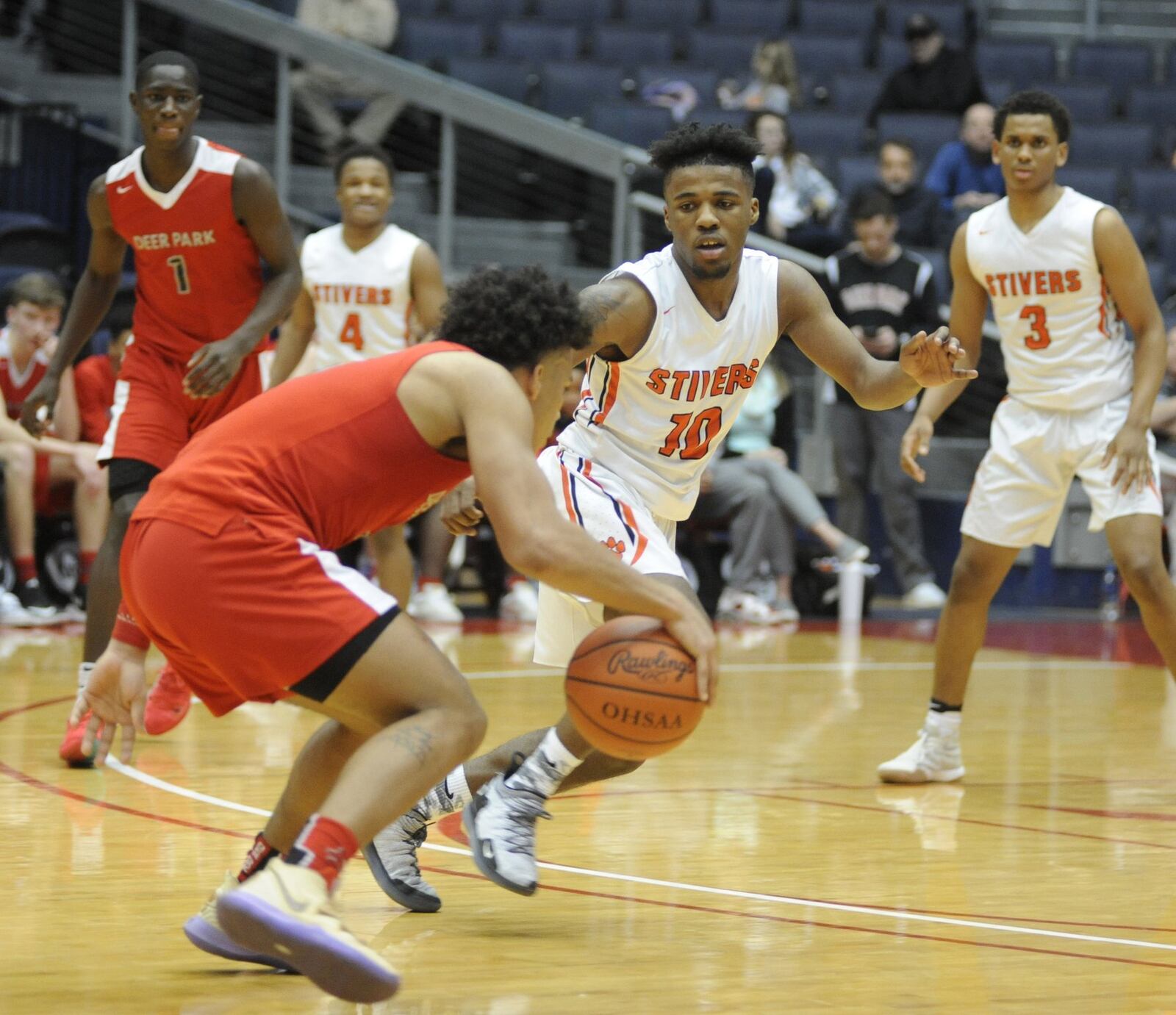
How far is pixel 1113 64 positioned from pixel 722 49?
11.3 feet

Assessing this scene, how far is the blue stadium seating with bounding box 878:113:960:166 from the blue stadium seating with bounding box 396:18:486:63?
3.02 m

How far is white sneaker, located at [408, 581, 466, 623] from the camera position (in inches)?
387

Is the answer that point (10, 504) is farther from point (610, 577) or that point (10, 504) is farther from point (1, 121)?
point (610, 577)

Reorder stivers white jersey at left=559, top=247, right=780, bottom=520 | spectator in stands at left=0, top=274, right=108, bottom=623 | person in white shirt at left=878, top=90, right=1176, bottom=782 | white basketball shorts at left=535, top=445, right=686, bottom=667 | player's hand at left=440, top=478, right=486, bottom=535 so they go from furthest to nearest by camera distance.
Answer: spectator in stands at left=0, top=274, right=108, bottom=623 → person in white shirt at left=878, top=90, right=1176, bottom=782 → stivers white jersey at left=559, top=247, right=780, bottom=520 → white basketball shorts at left=535, top=445, right=686, bottom=667 → player's hand at left=440, top=478, right=486, bottom=535

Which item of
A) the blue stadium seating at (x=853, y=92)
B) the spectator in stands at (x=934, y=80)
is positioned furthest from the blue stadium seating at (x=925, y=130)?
the blue stadium seating at (x=853, y=92)

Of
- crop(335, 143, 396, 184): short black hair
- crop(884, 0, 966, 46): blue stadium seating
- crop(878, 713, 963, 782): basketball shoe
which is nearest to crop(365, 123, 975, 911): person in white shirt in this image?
crop(878, 713, 963, 782): basketball shoe

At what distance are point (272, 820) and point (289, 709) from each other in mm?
3612

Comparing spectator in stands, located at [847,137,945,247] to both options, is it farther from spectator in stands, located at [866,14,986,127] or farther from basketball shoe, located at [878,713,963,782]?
basketball shoe, located at [878,713,963,782]

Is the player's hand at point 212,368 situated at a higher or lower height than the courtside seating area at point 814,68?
lower

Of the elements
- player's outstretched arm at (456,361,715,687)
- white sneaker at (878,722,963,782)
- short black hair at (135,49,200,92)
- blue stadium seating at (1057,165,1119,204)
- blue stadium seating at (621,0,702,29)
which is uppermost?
blue stadium seating at (621,0,702,29)

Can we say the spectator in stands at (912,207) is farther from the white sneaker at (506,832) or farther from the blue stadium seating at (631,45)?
the white sneaker at (506,832)

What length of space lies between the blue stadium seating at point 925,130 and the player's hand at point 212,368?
8606mm

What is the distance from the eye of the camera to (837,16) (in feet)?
47.6

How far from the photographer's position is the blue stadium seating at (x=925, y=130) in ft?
43.5
